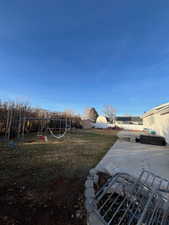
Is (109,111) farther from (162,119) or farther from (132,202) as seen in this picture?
(132,202)

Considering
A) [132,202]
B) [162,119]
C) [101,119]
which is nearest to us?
[132,202]

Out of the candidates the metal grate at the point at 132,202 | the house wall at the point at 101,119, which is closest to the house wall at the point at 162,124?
the metal grate at the point at 132,202

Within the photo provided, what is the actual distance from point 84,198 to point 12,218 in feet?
2.89

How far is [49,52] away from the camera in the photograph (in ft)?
22.6

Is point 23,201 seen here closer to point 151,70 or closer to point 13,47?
point 13,47

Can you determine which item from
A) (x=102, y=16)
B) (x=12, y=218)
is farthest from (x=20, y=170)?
(x=102, y=16)

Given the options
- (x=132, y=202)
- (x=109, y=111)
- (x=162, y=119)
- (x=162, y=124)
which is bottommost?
(x=132, y=202)

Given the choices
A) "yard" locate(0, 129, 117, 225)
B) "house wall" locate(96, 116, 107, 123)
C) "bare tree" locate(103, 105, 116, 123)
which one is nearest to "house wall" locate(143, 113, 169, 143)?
"yard" locate(0, 129, 117, 225)

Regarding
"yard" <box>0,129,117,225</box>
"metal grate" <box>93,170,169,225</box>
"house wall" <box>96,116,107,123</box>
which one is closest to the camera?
"yard" <box>0,129,117,225</box>

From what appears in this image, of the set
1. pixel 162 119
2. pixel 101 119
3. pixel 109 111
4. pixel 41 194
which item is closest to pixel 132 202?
pixel 41 194

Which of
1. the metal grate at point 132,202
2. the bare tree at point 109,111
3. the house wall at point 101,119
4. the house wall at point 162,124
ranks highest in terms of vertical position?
the bare tree at point 109,111

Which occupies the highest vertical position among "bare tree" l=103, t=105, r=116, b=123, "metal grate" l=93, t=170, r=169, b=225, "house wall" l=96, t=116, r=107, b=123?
"bare tree" l=103, t=105, r=116, b=123

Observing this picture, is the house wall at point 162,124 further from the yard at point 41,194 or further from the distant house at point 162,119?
the yard at point 41,194

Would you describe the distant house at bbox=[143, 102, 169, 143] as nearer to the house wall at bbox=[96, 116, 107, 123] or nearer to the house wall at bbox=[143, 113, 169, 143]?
the house wall at bbox=[143, 113, 169, 143]
